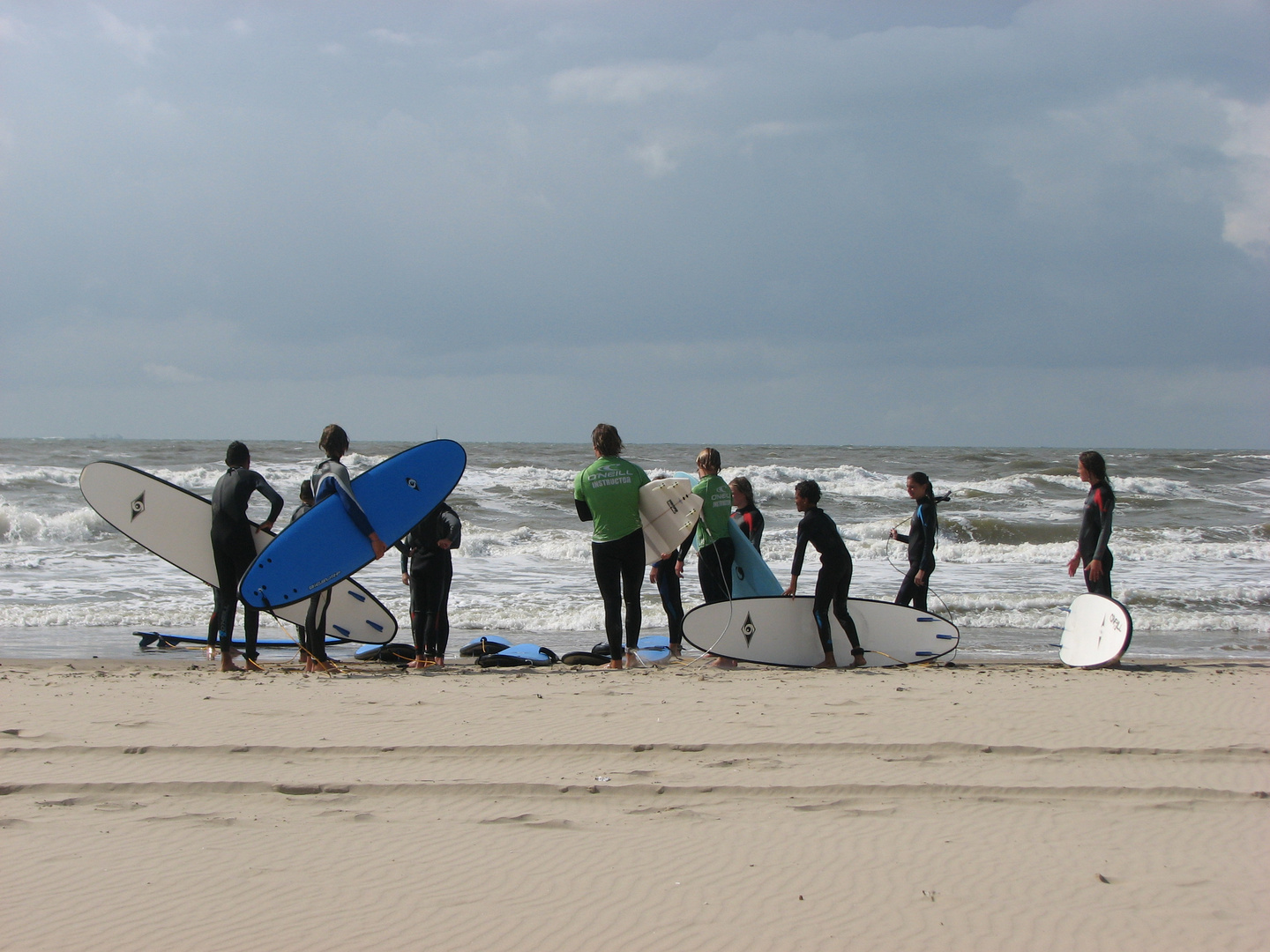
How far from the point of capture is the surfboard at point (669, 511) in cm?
669

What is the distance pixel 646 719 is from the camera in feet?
15.4

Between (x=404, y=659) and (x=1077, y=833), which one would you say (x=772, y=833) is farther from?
(x=404, y=659)

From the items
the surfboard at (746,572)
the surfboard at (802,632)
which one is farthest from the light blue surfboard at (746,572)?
the surfboard at (802,632)

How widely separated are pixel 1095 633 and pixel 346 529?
537 centimetres

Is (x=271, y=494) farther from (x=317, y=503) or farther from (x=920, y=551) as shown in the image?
(x=920, y=551)

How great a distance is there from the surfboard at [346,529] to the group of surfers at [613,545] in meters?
0.13

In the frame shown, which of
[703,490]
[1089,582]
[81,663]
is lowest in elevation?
[81,663]

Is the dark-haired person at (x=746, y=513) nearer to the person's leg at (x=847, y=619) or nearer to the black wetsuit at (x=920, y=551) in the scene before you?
the person's leg at (x=847, y=619)

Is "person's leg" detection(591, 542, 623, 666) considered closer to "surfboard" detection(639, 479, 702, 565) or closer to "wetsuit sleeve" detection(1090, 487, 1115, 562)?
"surfboard" detection(639, 479, 702, 565)

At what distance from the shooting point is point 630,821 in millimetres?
3281

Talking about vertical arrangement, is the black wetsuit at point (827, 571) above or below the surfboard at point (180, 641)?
above

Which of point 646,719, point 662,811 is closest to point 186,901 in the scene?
point 662,811

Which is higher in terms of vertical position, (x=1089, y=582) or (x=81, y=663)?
(x=1089, y=582)

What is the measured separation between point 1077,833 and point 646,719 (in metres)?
2.08
